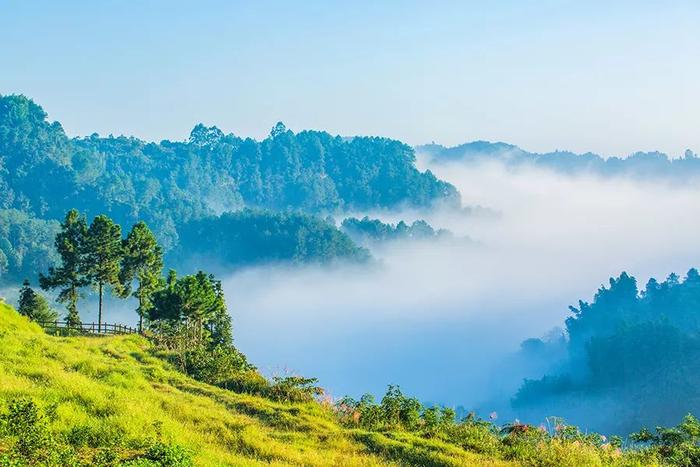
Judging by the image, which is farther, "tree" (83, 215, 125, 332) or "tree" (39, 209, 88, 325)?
"tree" (83, 215, 125, 332)

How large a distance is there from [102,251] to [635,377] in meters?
132

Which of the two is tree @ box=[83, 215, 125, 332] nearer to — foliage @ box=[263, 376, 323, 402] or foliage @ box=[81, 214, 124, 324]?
foliage @ box=[81, 214, 124, 324]

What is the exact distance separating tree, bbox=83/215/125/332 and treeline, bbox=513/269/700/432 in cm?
11755

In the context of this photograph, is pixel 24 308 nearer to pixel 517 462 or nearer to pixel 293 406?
pixel 293 406

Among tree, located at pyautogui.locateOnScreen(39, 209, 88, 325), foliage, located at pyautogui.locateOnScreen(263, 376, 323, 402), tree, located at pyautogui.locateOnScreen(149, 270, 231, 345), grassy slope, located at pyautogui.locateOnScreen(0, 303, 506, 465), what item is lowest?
grassy slope, located at pyautogui.locateOnScreen(0, 303, 506, 465)

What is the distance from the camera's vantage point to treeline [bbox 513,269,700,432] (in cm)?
14950

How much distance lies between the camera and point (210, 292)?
6397 cm

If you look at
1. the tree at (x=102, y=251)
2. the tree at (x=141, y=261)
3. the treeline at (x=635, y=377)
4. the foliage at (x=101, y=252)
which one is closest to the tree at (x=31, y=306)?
the foliage at (x=101, y=252)

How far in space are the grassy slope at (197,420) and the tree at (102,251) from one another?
125ft

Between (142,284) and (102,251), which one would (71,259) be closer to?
(102,251)

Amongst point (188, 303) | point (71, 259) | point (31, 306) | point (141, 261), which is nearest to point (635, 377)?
point (141, 261)

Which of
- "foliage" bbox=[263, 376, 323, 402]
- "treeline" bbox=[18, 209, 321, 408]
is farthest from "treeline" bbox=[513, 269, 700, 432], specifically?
"foliage" bbox=[263, 376, 323, 402]

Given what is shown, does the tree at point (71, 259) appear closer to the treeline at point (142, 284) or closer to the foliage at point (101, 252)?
the treeline at point (142, 284)

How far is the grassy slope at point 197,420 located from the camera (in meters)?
18.0
